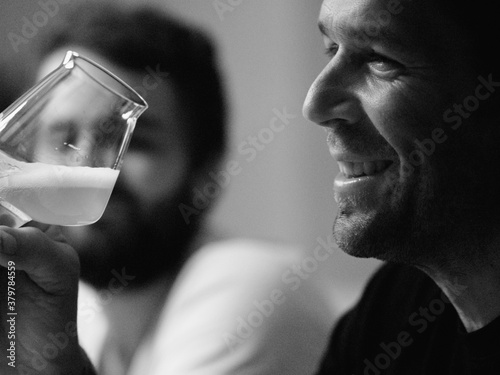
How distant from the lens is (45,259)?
2.25ft

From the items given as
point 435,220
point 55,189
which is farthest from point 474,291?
point 55,189

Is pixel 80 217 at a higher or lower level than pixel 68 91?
lower

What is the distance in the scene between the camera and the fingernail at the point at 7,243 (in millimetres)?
592

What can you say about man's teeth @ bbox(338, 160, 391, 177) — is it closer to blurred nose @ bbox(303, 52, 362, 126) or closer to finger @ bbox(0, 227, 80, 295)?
blurred nose @ bbox(303, 52, 362, 126)

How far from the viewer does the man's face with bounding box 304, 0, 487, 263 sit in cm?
58

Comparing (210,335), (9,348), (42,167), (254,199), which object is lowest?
(210,335)

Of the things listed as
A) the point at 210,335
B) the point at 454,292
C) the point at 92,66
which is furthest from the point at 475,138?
the point at 210,335

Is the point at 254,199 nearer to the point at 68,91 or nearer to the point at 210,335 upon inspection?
the point at 210,335

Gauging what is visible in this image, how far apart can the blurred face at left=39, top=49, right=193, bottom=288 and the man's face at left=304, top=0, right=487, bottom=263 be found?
19.1 inches

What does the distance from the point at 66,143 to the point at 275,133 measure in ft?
1.50

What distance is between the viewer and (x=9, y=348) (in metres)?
0.74

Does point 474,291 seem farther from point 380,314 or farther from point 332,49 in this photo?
point 332,49

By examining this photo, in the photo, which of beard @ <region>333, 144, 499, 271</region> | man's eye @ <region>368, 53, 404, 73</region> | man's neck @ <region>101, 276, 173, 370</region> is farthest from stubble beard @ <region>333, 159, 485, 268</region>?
man's neck @ <region>101, 276, 173, 370</region>

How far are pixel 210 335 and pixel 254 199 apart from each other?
234mm
